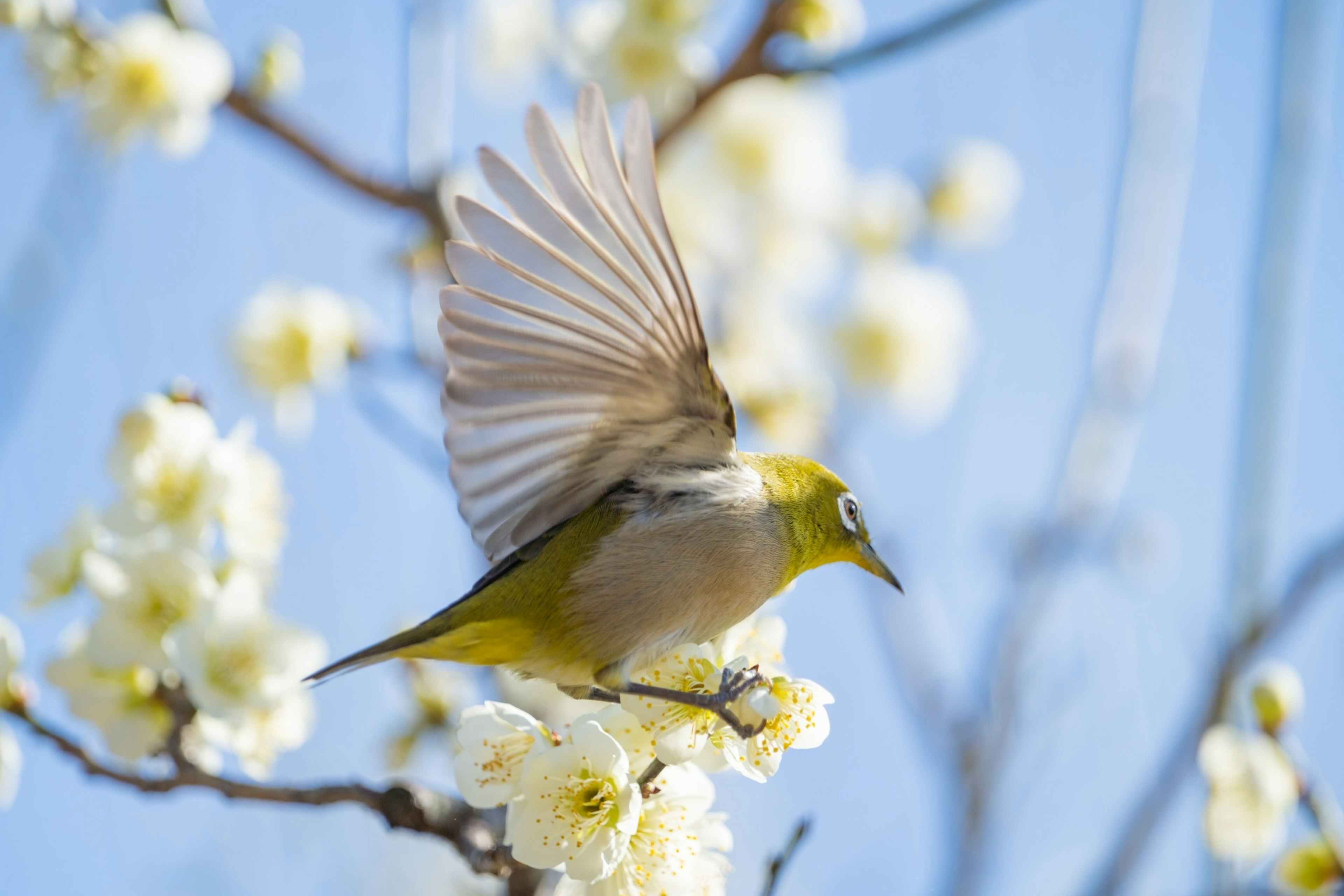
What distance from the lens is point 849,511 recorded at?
2303 millimetres

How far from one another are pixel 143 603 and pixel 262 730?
0.34m

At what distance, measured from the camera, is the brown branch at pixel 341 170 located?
117 inches

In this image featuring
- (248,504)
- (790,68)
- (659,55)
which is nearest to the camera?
(248,504)

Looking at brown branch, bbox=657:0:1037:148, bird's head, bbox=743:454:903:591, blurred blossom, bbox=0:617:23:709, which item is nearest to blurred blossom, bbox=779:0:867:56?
brown branch, bbox=657:0:1037:148

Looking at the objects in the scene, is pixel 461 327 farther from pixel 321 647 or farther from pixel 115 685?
pixel 115 685

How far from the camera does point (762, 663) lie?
1.77 m

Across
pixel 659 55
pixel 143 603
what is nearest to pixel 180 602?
pixel 143 603

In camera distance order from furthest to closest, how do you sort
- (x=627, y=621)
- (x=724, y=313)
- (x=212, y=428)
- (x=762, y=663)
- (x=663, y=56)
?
1. (x=724, y=313)
2. (x=663, y=56)
3. (x=212, y=428)
4. (x=627, y=621)
5. (x=762, y=663)

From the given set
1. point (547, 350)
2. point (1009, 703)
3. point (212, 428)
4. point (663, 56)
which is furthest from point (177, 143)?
point (1009, 703)

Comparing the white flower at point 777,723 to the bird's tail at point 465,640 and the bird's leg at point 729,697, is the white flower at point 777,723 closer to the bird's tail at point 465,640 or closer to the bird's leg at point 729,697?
the bird's leg at point 729,697

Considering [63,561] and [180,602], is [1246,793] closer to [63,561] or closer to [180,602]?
[180,602]

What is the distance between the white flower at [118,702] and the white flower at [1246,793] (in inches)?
84.5

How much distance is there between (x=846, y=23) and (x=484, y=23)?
1903 millimetres

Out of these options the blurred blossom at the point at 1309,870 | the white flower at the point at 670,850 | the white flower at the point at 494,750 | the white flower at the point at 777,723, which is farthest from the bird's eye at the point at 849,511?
the blurred blossom at the point at 1309,870
